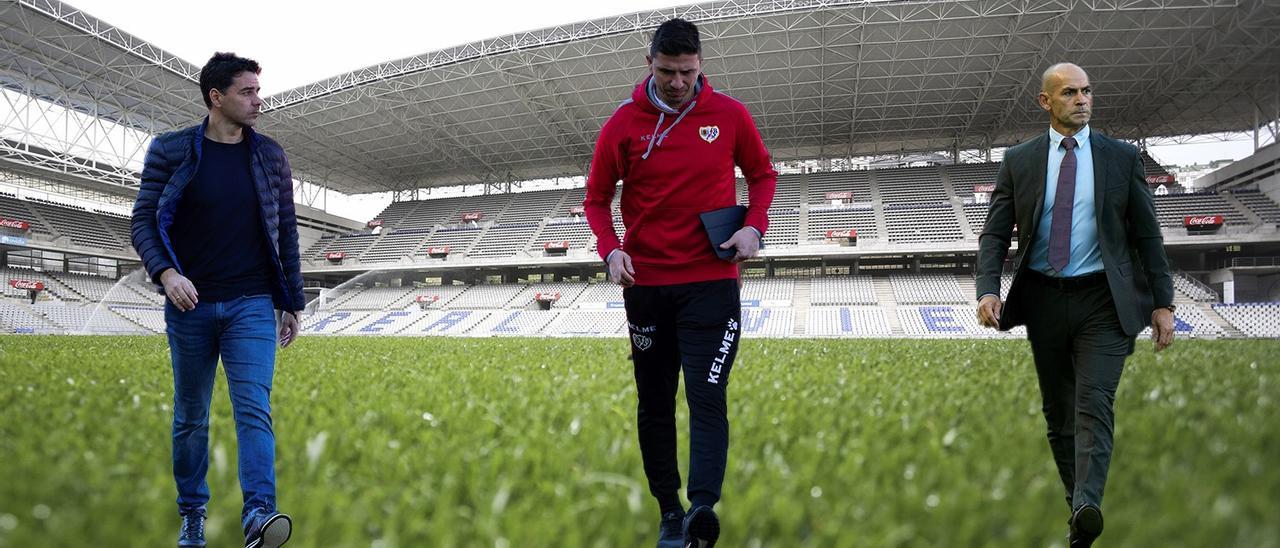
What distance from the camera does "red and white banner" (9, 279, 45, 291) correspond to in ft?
115

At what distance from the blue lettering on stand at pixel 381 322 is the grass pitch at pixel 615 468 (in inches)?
1228

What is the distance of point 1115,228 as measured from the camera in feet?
8.87

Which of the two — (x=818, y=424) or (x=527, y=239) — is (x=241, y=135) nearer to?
(x=818, y=424)

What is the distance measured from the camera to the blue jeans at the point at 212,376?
8.38 feet

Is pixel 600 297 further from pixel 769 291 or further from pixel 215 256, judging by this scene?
pixel 215 256

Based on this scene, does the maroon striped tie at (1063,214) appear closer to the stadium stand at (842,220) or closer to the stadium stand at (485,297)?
the stadium stand at (842,220)

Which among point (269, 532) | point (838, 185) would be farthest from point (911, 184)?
point (269, 532)

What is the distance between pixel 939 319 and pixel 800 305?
265 inches

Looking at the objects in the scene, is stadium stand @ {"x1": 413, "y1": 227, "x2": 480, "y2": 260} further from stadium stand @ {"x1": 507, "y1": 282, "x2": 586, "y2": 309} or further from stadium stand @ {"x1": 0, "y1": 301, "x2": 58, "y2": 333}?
stadium stand @ {"x1": 0, "y1": 301, "x2": 58, "y2": 333}

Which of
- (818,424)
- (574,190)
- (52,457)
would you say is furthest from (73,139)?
(818,424)

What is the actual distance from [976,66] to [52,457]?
116 ft

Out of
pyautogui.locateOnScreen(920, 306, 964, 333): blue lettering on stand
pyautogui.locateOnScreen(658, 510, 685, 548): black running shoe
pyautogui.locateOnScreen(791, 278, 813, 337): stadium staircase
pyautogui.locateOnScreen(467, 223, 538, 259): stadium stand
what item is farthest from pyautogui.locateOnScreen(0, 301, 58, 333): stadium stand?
pyautogui.locateOnScreen(920, 306, 964, 333): blue lettering on stand

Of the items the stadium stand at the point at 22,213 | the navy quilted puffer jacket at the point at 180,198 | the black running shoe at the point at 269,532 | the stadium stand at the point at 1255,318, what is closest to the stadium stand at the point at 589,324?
the stadium stand at the point at 1255,318

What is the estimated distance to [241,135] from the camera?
292cm
